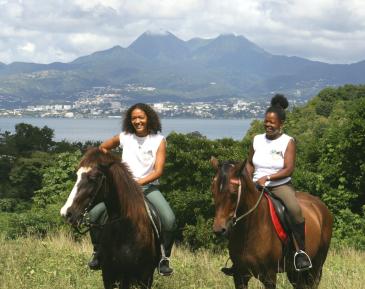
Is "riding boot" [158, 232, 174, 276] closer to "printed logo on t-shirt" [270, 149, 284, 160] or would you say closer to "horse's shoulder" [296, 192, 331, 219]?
"printed logo on t-shirt" [270, 149, 284, 160]

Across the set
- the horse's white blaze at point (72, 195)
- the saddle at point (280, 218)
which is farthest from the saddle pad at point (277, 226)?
the horse's white blaze at point (72, 195)

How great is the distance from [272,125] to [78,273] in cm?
393

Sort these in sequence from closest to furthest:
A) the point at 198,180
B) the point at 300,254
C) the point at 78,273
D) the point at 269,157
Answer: the point at 300,254 → the point at 269,157 → the point at 78,273 → the point at 198,180

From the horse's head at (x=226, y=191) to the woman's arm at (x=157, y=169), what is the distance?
88cm

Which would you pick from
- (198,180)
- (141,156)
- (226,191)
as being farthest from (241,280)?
(198,180)

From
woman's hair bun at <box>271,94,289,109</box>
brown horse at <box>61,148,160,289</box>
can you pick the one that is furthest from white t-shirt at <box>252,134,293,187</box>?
brown horse at <box>61,148,160,289</box>

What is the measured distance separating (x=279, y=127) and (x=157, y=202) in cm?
178

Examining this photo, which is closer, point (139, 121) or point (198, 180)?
point (139, 121)

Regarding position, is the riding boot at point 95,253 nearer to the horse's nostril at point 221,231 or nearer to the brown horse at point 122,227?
the brown horse at point 122,227

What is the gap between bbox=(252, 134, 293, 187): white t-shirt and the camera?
6.86 meters

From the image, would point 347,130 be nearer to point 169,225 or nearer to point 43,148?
point 169,225

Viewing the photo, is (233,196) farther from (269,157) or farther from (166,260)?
(166,260)

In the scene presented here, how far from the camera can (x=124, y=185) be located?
20.6ft

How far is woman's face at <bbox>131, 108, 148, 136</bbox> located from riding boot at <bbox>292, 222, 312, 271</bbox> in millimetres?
2181
